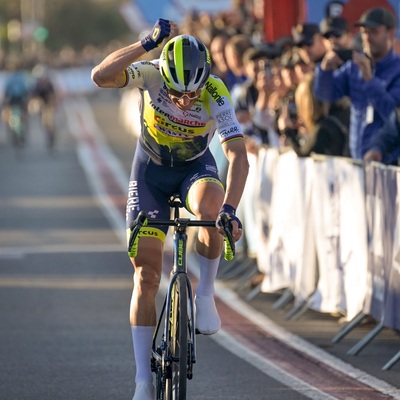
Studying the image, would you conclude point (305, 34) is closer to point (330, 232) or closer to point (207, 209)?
point (330, 232)

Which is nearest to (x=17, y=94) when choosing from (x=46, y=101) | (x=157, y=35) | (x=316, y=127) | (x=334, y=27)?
(x=46, y=101)

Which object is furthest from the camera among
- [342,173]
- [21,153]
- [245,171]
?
[21,153]

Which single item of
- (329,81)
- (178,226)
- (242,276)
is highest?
(329,81)

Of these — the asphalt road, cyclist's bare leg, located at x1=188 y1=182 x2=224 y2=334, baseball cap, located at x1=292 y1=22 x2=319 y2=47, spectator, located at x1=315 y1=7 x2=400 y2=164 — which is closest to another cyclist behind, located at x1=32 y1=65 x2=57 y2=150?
the asphalt road

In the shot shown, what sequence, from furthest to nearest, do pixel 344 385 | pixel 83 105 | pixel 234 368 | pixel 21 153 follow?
pixel 83 105 → pixel 21 153 → pixel 234 368 → pixel 344 385

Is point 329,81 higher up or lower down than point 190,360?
higher up

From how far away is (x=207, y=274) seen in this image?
8211 mm

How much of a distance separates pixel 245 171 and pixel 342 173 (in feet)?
10.8

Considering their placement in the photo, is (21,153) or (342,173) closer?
(342,173)

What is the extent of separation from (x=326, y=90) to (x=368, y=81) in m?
0.62

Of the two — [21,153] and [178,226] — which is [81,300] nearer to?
[178,226]

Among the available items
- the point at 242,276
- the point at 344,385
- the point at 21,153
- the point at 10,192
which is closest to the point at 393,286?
the point at 344,385

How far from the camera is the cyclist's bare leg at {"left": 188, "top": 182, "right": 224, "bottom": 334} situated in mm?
8070

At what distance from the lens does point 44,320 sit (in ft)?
38.8
